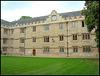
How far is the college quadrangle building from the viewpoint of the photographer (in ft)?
76.0

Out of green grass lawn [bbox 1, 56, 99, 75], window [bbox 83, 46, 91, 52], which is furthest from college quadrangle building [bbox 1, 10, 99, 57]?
green grass lawn [bbox 1, 56, 99, 75]

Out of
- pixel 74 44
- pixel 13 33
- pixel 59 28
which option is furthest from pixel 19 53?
pixel 74 44

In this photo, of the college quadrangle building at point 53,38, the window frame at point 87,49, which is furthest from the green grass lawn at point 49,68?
the college quadrangle building at point 53,38

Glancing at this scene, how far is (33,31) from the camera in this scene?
29.1 metres

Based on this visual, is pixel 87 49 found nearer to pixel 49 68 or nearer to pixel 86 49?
pixel 86 49

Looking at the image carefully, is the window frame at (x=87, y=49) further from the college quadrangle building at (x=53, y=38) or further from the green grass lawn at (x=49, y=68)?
the green grass lawn at (x=49, y=68)

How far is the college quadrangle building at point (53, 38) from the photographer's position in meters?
23.2

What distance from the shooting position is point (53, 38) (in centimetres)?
2605

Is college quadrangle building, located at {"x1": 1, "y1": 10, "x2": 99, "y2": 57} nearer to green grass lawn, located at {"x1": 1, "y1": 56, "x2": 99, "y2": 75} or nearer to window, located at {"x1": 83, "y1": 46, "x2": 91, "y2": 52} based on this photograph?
window, located at {"x1": 83, "y1": 46, "x2": 91, "y2": 52}

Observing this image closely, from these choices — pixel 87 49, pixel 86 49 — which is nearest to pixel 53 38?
pixel 86 49

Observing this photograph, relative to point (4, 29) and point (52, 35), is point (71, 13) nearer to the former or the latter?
point (52, 35)

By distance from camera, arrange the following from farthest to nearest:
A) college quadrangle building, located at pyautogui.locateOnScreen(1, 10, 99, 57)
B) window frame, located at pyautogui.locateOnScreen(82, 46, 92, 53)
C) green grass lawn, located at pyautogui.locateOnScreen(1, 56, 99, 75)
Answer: college quadrangle building, located at pyautogui.locateOnScreen(1, 10, 99, 57)
window frame, located at pyautogui.locateOnScreen(82, 46, 92, 53)
green grass lawn, located at pyautogui.locateOnScreen(1, 56, 99, 75)

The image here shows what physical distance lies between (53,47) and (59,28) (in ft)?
15.8

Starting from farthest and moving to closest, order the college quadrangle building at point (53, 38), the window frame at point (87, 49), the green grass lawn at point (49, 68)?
1. the college quadrangle building at point (53, 38)
2. the window frame at point (87, 49)
3. the green grass lawn at point (49, 68)
